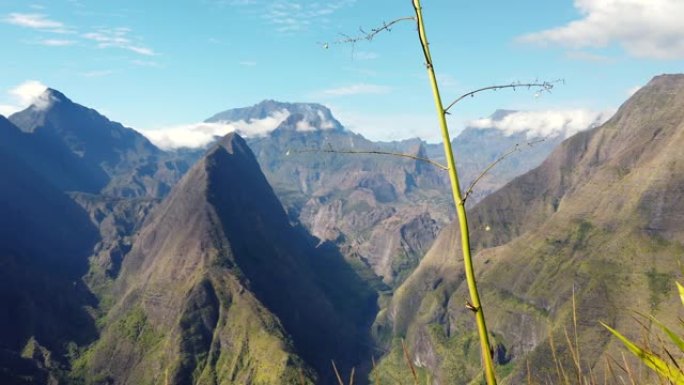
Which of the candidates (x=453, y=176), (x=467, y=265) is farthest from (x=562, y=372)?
(x=453, y=176)

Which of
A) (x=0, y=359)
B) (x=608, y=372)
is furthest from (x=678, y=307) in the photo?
(x=0, y=359)

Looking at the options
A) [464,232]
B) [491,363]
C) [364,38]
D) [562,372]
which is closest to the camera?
[491,363]

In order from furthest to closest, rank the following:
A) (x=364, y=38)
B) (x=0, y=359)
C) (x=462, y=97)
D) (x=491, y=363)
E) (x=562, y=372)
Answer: (x=0, y=359) → (x=364, y=38) → (x=462, y=97) → (x=562, y=372) → (x=491, y=363)

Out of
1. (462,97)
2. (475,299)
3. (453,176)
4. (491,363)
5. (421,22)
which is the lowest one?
(491,363)

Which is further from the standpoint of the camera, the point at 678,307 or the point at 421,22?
the point at 678,307

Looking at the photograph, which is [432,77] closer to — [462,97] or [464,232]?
[462,97]

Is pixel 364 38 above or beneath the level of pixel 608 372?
above
